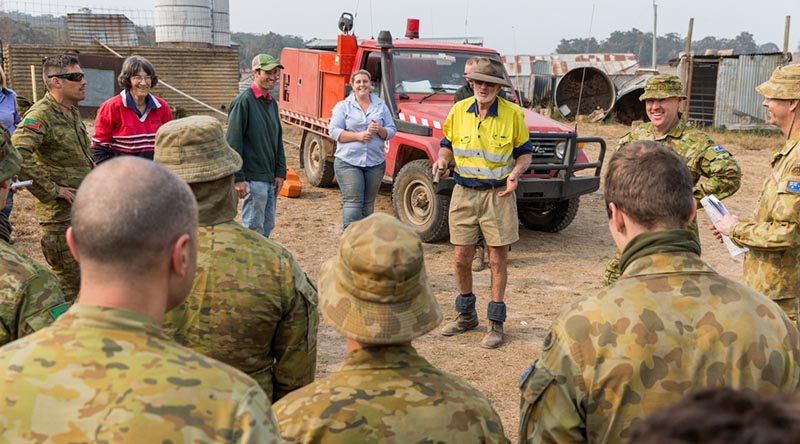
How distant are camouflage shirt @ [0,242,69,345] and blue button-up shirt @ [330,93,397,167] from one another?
4.55m

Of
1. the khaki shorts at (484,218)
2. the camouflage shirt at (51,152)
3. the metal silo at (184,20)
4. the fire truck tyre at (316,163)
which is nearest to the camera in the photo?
the camouflage shirt at (51,152)

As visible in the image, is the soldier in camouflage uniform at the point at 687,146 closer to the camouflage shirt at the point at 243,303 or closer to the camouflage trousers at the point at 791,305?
the camouflage trousers at the point at 791,305

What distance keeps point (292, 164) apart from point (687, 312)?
1169 cm

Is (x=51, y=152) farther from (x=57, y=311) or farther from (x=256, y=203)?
(x=57, y=311)

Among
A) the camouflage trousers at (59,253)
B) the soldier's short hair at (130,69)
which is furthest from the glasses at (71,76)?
the camouflage trousers at (59,253)

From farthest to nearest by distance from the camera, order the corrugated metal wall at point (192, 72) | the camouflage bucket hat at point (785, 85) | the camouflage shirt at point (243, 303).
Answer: the corrugated metal wall at point (192, 72), the camouflage bucket hat at point (785, 85), the camouflage shirt at point (243, 303)

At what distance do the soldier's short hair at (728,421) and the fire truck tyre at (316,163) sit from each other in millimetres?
9881

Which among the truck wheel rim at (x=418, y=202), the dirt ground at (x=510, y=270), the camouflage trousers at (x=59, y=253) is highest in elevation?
the camouflage trousers at (x=59, y=253)

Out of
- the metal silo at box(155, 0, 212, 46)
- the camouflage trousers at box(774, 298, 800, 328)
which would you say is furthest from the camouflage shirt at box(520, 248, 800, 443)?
the metal silo at box(155, 0, 212, 46)

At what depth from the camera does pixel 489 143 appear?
5402 mm

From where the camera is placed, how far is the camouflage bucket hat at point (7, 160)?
3.27 metres

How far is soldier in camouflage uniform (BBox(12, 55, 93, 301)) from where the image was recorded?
4645 millimetres

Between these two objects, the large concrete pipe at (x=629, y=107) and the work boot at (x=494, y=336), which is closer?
the work boot at (x=494, y=336)

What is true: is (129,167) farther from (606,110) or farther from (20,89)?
(606,110)
